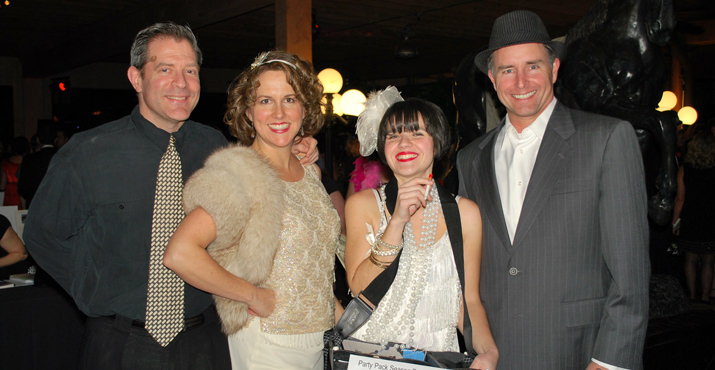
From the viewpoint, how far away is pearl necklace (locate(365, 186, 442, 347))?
191cm

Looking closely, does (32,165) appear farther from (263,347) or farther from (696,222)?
(696,222)

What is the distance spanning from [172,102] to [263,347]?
987mm

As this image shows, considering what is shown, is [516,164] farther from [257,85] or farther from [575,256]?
[257,85]

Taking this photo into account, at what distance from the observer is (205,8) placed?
23.1ft

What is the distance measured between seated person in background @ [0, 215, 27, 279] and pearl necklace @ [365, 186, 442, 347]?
3.39 meters

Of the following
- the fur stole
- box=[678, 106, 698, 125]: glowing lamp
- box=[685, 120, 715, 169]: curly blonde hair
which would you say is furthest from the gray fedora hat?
box=[678, 106, 698, 125]: glowing lamp

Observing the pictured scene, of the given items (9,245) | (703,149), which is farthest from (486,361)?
(703,149)

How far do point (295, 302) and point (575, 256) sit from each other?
1.04 metres

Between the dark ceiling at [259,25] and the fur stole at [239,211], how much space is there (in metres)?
4.82

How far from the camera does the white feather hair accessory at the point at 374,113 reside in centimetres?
203

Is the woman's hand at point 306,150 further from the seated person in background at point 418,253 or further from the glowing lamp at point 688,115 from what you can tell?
the glowing lamp at point 688,115

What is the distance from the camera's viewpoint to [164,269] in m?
1.96

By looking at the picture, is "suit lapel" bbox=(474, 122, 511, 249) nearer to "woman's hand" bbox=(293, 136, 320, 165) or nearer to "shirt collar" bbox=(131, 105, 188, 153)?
"woman's hand" bbox=(293, 136, 320, 165)

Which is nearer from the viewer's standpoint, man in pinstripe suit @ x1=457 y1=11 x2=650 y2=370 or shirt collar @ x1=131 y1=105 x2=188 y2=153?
man in pinstripe suit @ x1=457 y1=11 x2=650 y2=370
